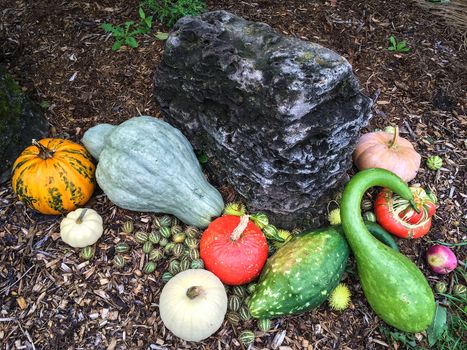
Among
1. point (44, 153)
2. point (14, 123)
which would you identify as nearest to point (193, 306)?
point (44, 153)

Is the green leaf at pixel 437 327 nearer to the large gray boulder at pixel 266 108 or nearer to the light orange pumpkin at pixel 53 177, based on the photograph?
the large gray boulder at pixel 266 108

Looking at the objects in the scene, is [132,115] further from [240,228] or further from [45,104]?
[240,228]

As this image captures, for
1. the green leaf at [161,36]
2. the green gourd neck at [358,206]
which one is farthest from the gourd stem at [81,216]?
the green leaf at [161,36]

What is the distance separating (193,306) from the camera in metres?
2.49

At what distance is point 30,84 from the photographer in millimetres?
3854

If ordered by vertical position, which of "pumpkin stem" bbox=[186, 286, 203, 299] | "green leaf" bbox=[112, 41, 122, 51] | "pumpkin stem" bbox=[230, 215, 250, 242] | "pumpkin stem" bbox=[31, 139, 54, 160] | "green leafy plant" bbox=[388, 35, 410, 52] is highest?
"green leaf" bbox=[112, 41, 122, 51]

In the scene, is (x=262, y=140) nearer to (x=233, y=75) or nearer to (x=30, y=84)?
(x=233, y=75)

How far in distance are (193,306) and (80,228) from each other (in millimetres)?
951

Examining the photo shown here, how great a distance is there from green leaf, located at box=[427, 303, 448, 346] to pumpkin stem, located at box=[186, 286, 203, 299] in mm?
1492

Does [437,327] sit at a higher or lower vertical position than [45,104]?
lower

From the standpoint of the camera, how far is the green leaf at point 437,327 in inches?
112

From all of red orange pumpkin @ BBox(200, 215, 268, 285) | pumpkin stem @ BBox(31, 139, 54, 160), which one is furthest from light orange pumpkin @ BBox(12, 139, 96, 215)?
red orange pumpkin @ BBox(200, 215, 268, 285)

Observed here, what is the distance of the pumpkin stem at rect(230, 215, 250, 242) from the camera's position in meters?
2.69

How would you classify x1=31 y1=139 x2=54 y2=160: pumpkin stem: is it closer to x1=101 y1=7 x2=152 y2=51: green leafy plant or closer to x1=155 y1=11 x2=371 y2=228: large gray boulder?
x1=155 y1=11 x2=371 y2=228: large gray boulder
